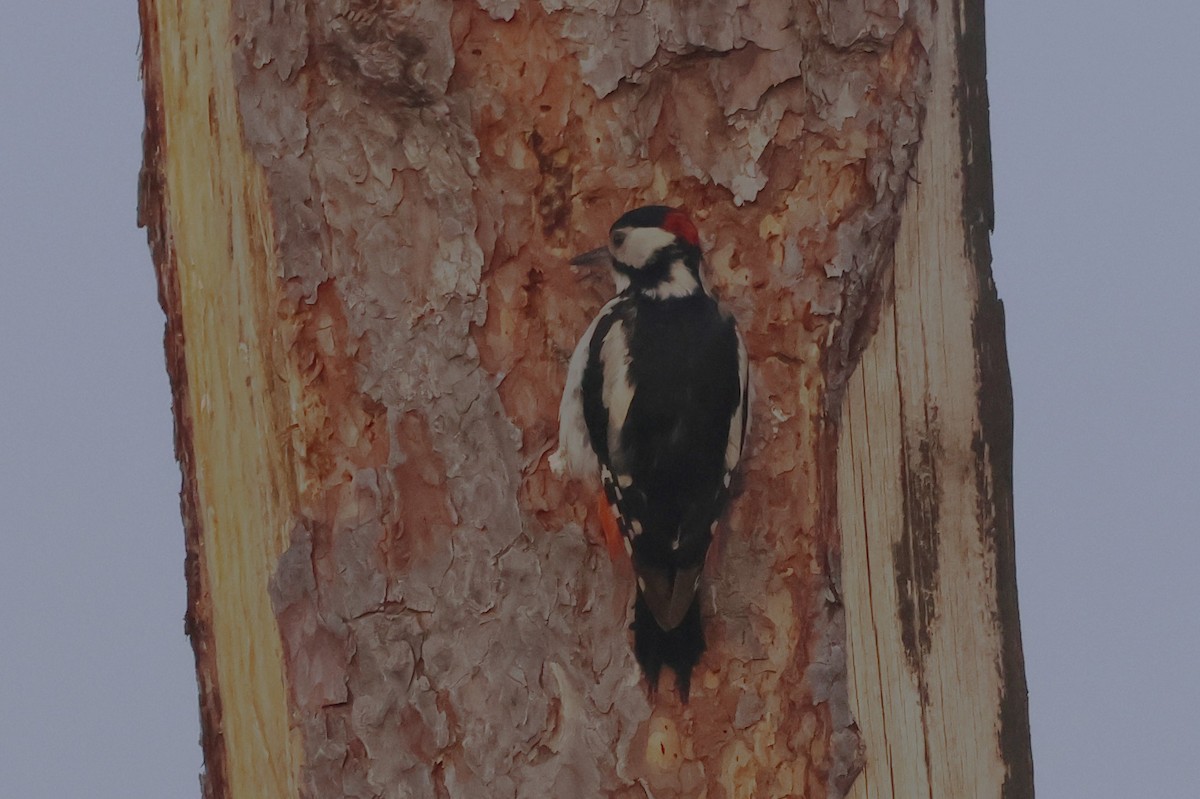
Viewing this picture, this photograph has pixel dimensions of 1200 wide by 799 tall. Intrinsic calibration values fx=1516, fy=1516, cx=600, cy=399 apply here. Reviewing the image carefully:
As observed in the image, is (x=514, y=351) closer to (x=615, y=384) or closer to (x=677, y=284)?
(x=615, y=384)

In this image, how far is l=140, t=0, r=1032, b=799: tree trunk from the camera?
1.99 meters

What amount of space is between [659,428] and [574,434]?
0.12 metres

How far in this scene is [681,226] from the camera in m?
2.00

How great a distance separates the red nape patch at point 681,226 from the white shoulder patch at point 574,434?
199mm

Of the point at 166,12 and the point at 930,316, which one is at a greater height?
the point at 166,12

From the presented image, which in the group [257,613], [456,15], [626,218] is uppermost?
[456,15]

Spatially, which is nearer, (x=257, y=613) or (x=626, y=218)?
(x=626, y=218)

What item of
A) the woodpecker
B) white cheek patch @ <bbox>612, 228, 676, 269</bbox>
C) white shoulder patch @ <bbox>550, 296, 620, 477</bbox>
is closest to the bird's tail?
the woodpecker

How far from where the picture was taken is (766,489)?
2.04m

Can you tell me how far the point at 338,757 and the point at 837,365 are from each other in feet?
2.78

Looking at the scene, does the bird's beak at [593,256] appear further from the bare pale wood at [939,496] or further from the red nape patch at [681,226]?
the bare pale wood at [939,496]

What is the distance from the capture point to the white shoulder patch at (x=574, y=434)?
200cm

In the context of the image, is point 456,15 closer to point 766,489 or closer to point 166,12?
point 166,12

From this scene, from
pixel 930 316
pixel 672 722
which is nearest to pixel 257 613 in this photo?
pixel 672 722
